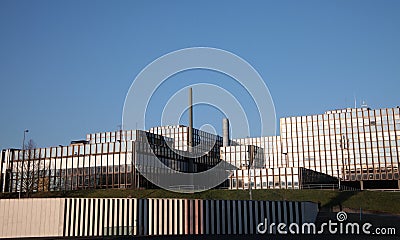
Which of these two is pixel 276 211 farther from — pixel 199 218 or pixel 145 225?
pixel 145 225

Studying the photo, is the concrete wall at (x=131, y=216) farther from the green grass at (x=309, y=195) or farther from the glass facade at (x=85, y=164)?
the glass facade at (x=85, y=164)

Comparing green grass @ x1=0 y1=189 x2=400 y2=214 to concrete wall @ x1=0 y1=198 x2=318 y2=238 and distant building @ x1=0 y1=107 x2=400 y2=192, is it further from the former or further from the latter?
concrete wall @ x1=0 y1=198 x2=318 y2=238

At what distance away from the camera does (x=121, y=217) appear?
30781 millimetres

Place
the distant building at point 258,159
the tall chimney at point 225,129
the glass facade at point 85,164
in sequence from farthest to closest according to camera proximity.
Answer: the tall chimney at point 225,129 → the distant building at point 258,159 → the glass facade at point 85,164

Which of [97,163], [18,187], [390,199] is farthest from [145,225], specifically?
[18,187]

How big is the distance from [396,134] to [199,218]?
89.1 meters

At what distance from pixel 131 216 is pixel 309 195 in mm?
46741

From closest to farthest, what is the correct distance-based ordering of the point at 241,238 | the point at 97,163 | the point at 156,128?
the point at 241,238
the point at 97,163
the point at 156,128

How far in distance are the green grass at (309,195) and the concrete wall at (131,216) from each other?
3426 centimetres

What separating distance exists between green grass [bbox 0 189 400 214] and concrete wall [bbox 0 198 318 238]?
3426 cm

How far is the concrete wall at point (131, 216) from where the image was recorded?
30.7 m

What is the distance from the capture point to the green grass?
63.4 m

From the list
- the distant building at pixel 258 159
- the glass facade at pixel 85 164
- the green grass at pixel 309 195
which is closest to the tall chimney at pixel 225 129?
the distant building at pixel 258 159

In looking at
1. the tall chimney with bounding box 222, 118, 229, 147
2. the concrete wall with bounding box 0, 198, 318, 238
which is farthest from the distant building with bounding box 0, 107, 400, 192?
the concrete wall with bounding box 0, 198, 318, 238
